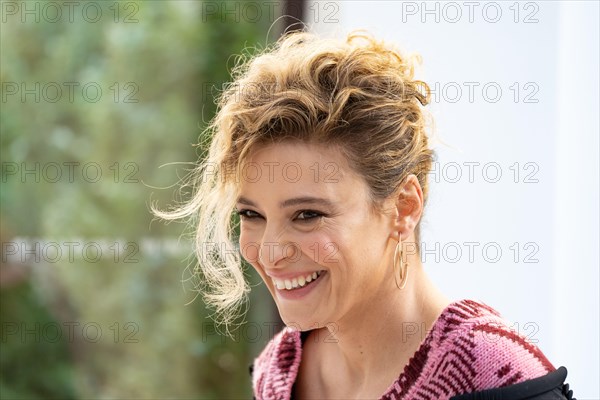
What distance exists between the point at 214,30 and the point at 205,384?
38.4 inches

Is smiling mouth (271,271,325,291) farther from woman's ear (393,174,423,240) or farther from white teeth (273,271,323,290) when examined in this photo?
woman's ear (393,174,423,240)

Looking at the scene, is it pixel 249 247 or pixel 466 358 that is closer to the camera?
pixel 466 358

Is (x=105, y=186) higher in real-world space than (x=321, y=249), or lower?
higher

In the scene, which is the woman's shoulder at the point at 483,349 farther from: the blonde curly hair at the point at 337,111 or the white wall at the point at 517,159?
the white wall at the point at 517,159

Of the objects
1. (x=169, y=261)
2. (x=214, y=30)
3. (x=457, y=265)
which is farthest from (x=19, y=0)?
(x=457, y=265)

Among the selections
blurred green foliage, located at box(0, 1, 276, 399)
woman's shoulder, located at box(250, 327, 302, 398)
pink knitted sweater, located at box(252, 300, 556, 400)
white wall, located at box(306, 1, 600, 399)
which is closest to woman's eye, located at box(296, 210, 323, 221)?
pink knitted sweater, located at box(252, 300, 556, 400)

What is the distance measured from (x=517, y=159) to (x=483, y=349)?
0.61 m

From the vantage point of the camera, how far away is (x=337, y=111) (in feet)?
3.88

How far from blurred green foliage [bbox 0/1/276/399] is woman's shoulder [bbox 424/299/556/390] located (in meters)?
1.08

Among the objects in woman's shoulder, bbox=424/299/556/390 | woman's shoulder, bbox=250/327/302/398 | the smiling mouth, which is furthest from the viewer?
woman's shoulder, bbox=250/327/302/398

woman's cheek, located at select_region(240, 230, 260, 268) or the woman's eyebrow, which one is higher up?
the woman's eyebrow

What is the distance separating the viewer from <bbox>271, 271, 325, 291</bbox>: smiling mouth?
1225mm

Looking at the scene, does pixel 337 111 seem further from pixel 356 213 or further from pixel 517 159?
pixel 517 159

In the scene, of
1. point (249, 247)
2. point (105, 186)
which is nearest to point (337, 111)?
point (249, 247)
